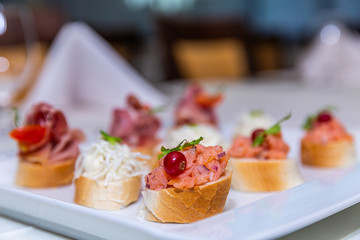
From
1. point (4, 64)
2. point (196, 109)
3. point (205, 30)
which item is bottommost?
point (196, 109)

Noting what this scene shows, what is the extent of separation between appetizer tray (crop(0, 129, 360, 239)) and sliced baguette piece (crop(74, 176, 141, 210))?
30 millimetres

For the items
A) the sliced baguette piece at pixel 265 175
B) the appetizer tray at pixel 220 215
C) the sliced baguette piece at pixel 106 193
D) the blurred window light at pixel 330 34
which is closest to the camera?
the appetizer tray at pixel 220 215

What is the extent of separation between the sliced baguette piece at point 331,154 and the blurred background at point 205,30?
2604 millimetres

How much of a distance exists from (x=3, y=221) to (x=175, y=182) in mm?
427

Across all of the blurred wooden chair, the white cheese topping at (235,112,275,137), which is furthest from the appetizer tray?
the blurred wooden chair

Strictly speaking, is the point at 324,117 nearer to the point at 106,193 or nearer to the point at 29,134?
the point at 106,193

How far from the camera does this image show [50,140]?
164cm

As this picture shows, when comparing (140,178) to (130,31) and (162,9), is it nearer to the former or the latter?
(130,31)

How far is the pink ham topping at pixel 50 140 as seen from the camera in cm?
160

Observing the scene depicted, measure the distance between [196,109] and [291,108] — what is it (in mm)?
792

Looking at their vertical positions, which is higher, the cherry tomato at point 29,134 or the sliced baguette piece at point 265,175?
the cherry tomato at point 29,134

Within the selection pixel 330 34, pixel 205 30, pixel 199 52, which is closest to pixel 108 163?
pixel 330 34

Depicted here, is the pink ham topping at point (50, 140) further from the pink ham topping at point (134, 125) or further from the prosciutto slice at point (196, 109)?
the prosciutto slice at point (196, 109)

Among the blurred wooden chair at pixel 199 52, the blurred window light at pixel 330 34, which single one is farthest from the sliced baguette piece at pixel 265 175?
the blurred wooden chair at pixel 199 52
